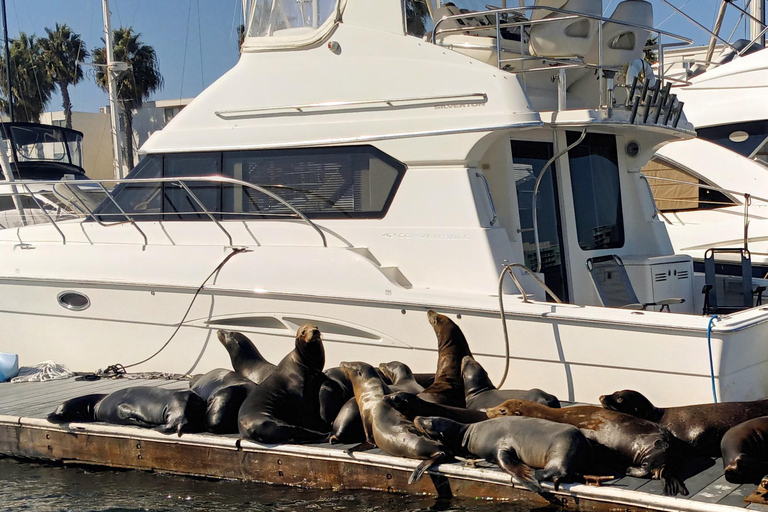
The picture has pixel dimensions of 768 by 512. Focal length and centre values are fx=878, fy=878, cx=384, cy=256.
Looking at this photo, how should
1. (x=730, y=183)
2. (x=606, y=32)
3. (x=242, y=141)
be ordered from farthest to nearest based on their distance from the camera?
1. (x=730, y=183)
2. (x=242, y=141)
3. (x=606, y=32)

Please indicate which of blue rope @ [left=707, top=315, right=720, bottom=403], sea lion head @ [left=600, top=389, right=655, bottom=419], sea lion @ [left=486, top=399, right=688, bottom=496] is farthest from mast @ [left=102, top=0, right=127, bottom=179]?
blue rope @ [left=707, top=315, right=720, bottom=403]

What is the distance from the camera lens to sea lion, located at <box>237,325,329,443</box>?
6.65 m

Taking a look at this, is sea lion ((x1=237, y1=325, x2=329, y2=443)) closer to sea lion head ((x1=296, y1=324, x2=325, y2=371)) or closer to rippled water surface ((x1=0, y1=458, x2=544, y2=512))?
sea lion head ((x1=296, y1=324, x2=325, y2=371))

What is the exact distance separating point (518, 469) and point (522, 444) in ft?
0.64

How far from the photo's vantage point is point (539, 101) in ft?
27.8

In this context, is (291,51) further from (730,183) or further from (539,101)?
(730,183)

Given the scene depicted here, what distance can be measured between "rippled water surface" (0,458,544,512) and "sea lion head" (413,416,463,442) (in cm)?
43

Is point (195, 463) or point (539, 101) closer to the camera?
point (195, 463)

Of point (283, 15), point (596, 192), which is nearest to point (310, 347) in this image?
point (596, 192)

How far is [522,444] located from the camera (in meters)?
5.75

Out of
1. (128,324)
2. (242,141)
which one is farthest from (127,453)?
(242,141)

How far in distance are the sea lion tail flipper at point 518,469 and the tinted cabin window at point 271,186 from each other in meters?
2.88

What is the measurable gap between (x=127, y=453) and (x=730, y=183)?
1025cm

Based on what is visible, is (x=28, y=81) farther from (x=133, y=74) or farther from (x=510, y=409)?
(x=510, y=409)
